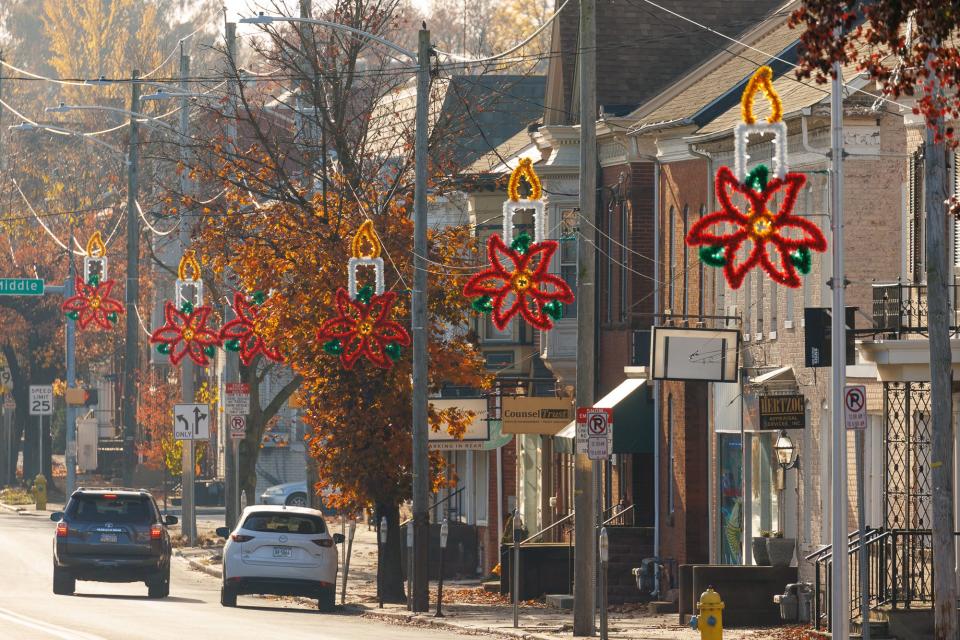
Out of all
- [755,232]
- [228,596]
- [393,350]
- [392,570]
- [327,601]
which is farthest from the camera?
[392,570]

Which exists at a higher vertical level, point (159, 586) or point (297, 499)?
point (297, 499)

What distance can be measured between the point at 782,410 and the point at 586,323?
10.9 feet

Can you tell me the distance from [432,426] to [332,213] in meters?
4.26

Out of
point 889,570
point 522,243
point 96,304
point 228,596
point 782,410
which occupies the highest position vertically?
point 96,304

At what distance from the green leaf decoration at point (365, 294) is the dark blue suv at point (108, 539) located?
Result: 177 inches

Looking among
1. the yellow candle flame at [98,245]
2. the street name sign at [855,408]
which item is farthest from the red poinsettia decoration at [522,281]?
the yellow candle flame at [98,245]

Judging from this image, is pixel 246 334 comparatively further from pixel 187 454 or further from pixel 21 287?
pixel 21 287

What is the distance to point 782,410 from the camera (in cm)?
2858

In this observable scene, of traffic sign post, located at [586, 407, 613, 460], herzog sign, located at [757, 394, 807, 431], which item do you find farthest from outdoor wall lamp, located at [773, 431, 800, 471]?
traffic sign post, located at [586, 407, 613, 460]

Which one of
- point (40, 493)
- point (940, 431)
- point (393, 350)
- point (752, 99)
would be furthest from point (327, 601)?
point (40, 493)

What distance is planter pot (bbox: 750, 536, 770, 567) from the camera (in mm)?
29250

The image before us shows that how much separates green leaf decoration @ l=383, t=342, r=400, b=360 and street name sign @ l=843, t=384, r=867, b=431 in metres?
11.9

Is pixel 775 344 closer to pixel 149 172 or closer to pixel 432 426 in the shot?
pixel 432 426

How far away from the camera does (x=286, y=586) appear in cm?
3123
